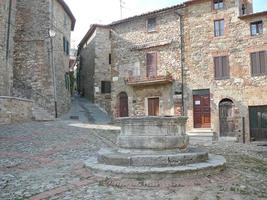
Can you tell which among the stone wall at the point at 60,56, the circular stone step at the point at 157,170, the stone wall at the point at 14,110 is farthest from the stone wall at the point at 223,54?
the circular stone step at the point at 157,170

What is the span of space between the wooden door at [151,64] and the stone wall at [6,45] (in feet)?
31.6

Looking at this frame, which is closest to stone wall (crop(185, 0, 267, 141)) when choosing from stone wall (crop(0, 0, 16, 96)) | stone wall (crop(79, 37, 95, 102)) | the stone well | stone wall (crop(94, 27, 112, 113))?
stone wall (crop(94, 27, 112, 113))

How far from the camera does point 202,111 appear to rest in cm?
2098

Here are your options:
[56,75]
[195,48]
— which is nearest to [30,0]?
[56,75]

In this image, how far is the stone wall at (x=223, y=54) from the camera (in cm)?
1950

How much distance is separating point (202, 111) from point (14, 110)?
38.9 feet

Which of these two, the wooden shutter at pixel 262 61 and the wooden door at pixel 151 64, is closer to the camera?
the wooden shutter at pixel 262 61

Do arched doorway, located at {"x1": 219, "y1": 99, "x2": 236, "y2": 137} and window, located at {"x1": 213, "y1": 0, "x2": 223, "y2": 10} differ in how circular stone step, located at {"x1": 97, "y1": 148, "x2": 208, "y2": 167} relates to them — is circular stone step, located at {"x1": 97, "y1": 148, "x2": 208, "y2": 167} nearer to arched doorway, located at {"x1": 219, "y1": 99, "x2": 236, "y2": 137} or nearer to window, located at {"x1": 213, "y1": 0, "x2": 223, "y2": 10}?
arched doorway, located at {"x1": 219, "y1": 99, "x2": 236, "y2": 137}

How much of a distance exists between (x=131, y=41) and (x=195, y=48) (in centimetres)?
542

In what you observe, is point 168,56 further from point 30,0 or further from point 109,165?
point 109,165

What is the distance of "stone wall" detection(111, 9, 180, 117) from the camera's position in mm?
22484

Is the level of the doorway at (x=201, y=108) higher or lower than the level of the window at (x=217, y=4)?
lower

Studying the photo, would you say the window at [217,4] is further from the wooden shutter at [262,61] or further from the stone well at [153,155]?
the stone well at [153,155]

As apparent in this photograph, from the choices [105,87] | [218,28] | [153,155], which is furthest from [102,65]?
[153,155]
